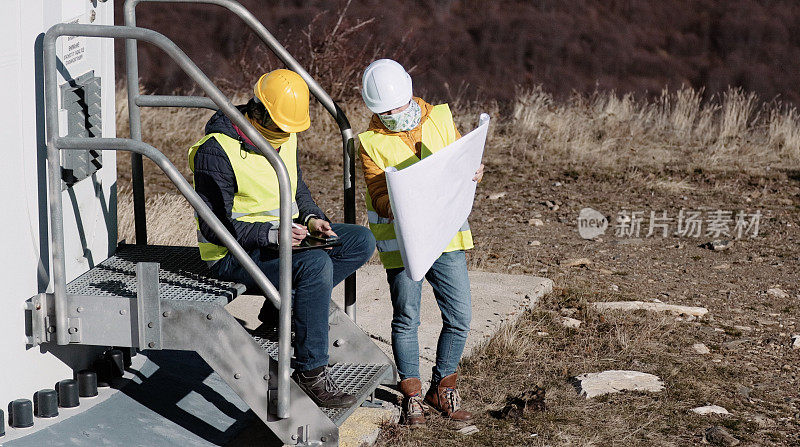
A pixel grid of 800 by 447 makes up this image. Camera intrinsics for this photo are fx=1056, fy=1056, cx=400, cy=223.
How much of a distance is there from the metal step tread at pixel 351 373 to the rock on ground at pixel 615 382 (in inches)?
47.8

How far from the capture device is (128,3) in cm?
479

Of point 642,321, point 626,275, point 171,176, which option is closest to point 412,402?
point 171,176

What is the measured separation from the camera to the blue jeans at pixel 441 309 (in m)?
4.87

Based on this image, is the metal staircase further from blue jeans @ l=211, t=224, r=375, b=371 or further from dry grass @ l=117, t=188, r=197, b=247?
dry grass @ l=117, t=188, r=197, b=247

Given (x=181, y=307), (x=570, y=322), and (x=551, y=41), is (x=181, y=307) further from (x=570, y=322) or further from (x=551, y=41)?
(x=551, y=41)

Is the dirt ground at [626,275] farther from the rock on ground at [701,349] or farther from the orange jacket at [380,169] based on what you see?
the orange jacket at [380,169]

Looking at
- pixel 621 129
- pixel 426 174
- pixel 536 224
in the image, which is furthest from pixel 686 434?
pixel 621 129

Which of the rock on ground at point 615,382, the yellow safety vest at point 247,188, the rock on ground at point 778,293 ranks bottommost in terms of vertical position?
the rock on ground at point 615,382

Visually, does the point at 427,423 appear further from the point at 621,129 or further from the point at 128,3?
the point at 621,129

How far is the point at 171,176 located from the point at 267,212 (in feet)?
1.96

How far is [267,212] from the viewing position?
4434mm

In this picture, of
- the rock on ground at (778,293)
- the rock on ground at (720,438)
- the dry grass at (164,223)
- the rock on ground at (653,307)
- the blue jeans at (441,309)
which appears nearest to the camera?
the blue jeans at (441,309)

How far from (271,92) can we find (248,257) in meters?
0.66

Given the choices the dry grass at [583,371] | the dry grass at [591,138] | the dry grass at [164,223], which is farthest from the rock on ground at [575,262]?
the dry grass at [164,223]
